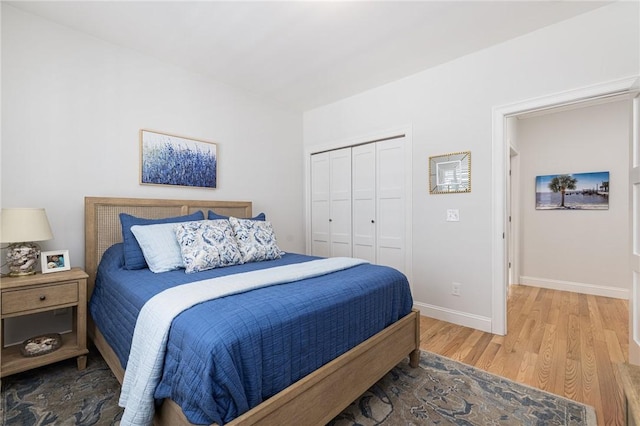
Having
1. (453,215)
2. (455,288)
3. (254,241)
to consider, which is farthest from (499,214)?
(254,241)

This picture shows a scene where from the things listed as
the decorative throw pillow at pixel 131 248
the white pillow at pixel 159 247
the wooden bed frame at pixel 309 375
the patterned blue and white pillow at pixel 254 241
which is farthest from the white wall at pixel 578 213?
the decorative throw pillow at pixel 131 248

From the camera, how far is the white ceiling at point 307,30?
2.11m

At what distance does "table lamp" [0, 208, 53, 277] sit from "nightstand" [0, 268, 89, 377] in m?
0.09

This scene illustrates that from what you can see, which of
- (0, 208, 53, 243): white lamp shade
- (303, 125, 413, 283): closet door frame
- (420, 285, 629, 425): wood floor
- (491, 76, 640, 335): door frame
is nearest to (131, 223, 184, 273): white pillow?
(0, 208, 53, 243): white lamp shade

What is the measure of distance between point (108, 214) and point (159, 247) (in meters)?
0.75

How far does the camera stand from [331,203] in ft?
13.0

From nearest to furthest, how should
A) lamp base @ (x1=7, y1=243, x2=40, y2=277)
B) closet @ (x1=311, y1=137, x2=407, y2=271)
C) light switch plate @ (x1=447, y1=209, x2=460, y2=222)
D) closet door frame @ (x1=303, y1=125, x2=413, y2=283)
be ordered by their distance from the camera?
1. lamp base @ (x1=7, y1=243, x2=40, y2=277)
2. light switch plate @ (x1=447, y1=209, x2=460, y2=222)
3. closet door frame @ (x1=303, y1=125, x2=413, y2=283)
4. closet @ (x1=311, y1=137, x2=407, y2=271)

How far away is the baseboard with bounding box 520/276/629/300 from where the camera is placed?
3.62 meters

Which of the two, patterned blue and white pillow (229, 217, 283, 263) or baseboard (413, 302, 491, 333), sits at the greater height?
patterned blue and white pillow (229, 217, 283, 263)

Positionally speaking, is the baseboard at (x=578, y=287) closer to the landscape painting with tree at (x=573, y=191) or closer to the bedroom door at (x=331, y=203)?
the landscape painting with tree at (x=573, y=191)

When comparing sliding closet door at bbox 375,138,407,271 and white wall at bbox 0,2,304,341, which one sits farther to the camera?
sliding closet door at bbox 375,138,407,271

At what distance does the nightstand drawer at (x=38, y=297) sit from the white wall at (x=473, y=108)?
2.94 metres

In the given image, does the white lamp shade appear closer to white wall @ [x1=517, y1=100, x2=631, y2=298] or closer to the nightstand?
the nightstand

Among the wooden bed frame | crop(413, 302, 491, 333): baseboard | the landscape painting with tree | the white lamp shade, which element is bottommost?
crop(413, 302, 491, 333): baseboard
